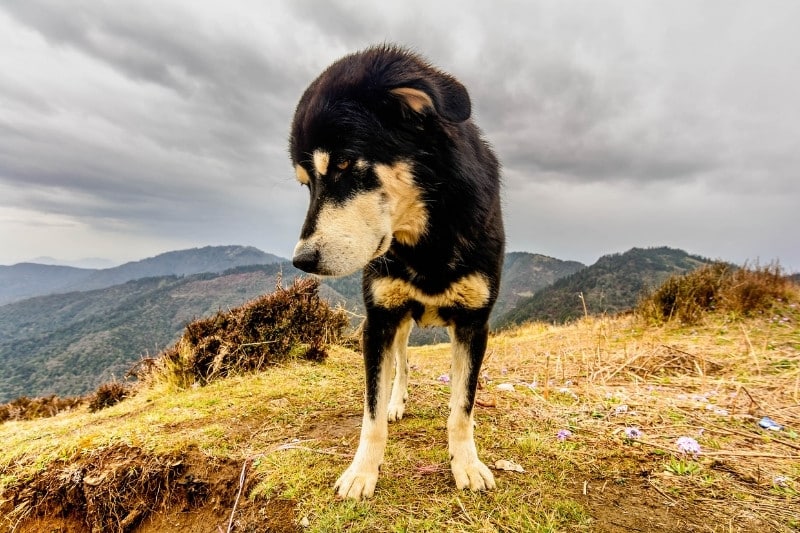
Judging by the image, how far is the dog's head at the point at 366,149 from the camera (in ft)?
8.46

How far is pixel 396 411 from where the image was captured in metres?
4.26

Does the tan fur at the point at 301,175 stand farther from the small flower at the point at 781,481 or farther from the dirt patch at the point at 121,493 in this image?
the small flower at the point at 781,481

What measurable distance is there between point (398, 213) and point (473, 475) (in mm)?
1931

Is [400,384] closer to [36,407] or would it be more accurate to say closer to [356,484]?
[356,484]

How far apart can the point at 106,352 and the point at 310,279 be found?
137 meters

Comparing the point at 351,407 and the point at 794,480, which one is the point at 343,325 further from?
the point at 794,480

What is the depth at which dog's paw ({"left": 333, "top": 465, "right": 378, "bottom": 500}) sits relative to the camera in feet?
9.05

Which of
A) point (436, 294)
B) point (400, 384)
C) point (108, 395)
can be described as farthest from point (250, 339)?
point (436, 294)

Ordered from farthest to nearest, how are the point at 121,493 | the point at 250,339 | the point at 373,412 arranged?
the point at 250,339 → the point at 121,493 → the point at 373,412

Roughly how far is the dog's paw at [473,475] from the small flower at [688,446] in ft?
5.44

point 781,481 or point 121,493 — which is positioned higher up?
point 781,481

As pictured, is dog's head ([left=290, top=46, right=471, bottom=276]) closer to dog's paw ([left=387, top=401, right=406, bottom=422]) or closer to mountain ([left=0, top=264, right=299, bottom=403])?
dog's paw ([left=387, top=401, right=406, bottom=422])

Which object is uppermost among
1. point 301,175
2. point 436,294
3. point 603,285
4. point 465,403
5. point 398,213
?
point 603,285

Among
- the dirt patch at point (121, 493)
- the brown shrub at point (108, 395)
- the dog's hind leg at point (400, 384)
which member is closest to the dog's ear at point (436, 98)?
the dog's hind leg at point (400, 384)
